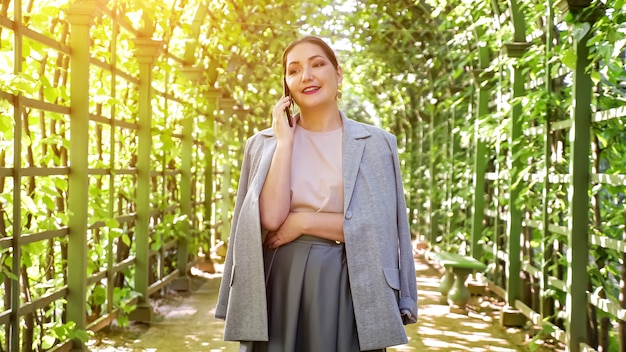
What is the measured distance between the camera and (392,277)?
7.22 ft

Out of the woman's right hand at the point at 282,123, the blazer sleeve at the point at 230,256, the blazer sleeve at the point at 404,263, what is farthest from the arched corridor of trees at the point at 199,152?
the blazer sleeve at the point at 404,263

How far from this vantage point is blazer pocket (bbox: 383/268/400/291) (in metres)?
2.18

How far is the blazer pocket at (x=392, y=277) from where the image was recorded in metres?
2.18

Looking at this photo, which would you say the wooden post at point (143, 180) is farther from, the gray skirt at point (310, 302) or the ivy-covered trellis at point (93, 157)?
the gray skirt at point (310, 302)

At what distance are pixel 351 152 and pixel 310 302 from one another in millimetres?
428

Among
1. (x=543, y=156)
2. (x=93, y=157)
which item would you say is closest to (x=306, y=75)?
(x=93, y=157)

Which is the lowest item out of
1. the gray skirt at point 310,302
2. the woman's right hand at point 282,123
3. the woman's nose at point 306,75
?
the gray skirt at point 310,302

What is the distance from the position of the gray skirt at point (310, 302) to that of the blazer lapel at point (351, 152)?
6.1 inches

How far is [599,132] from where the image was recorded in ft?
15.8

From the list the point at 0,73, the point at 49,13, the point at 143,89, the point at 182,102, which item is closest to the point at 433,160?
the point at 182,102

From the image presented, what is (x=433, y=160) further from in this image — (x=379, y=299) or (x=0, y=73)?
(x=379, y=299)

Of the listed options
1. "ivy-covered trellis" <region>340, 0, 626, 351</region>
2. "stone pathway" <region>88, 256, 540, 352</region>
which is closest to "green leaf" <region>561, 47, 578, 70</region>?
"ivy-covered trellis" <region>340, 0, 626, 351</region>

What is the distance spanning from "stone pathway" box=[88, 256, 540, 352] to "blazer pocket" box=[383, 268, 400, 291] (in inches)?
136

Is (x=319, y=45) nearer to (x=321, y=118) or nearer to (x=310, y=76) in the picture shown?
(x=310, y=76)
